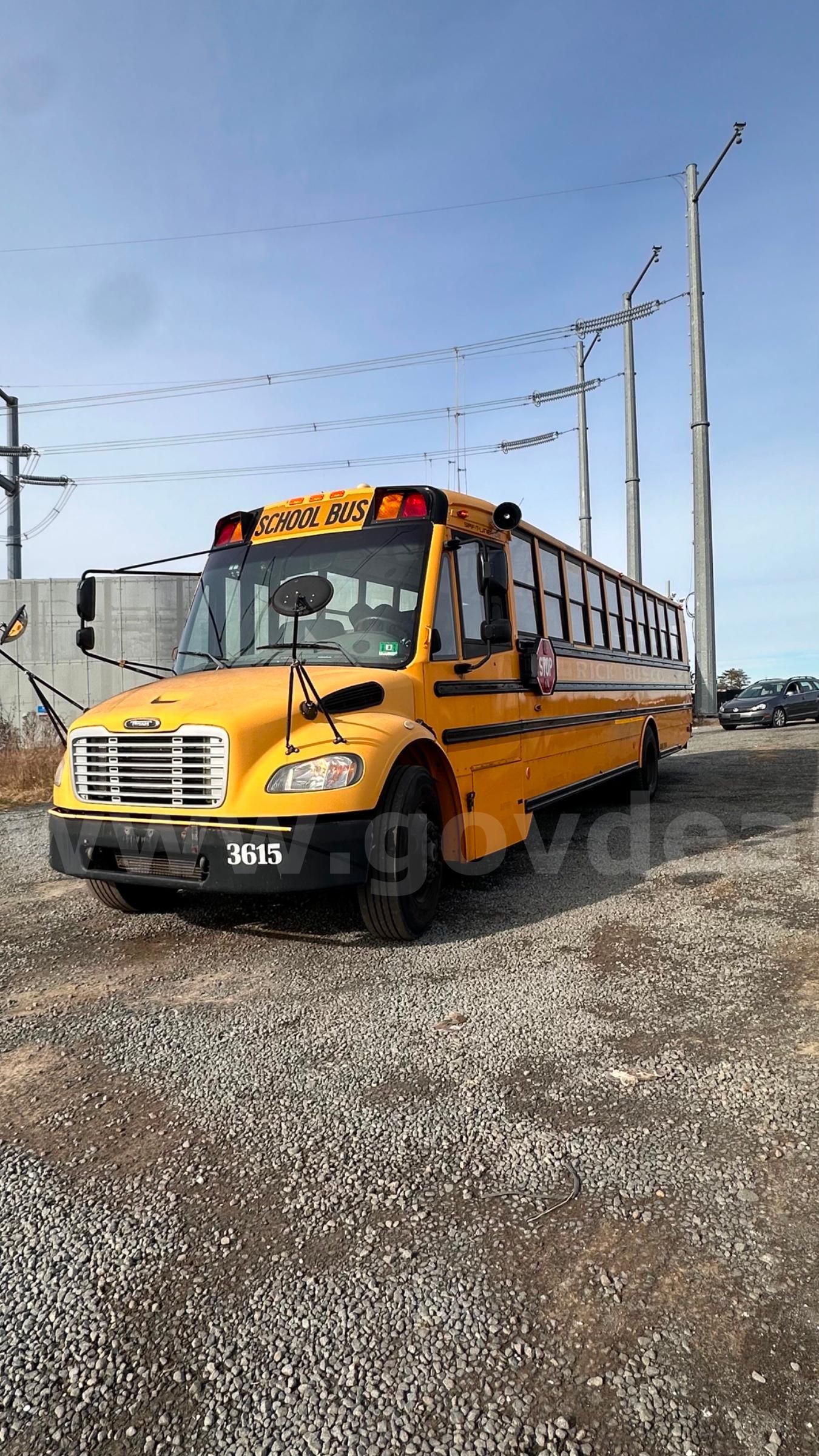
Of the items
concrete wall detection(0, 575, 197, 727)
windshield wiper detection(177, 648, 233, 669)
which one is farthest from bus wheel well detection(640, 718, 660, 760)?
concrete wall detection(0, 575, 197, 727)

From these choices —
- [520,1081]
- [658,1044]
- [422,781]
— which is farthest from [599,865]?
[520,1081]

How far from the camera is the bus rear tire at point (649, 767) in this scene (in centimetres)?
970

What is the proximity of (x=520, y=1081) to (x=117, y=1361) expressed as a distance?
1.51 meters

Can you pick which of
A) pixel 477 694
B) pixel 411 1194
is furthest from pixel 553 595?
pixel 411 1194

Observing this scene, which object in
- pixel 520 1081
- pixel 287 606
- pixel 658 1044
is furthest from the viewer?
pixel 287 606

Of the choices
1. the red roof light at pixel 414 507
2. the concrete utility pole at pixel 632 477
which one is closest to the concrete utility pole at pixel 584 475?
the concrete utility pole at pixel 632 477

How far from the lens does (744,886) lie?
17.7 feet

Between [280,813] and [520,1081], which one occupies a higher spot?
[280,813]

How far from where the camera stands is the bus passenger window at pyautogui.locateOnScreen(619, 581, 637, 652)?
9.09m

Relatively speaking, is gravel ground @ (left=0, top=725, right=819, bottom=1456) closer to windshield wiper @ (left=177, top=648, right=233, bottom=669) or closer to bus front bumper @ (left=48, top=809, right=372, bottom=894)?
bus front bumper @ (left=48, top=809, right=372, bottom=894)

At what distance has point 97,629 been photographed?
1977 centimetres

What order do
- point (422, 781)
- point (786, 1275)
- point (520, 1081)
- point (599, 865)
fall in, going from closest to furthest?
point (786, 1275) → point (520, 1081) → point (422, 781) → point (599, 865)

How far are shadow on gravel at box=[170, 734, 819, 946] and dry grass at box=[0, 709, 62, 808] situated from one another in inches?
233

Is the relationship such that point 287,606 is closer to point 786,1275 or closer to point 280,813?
point 280,813
